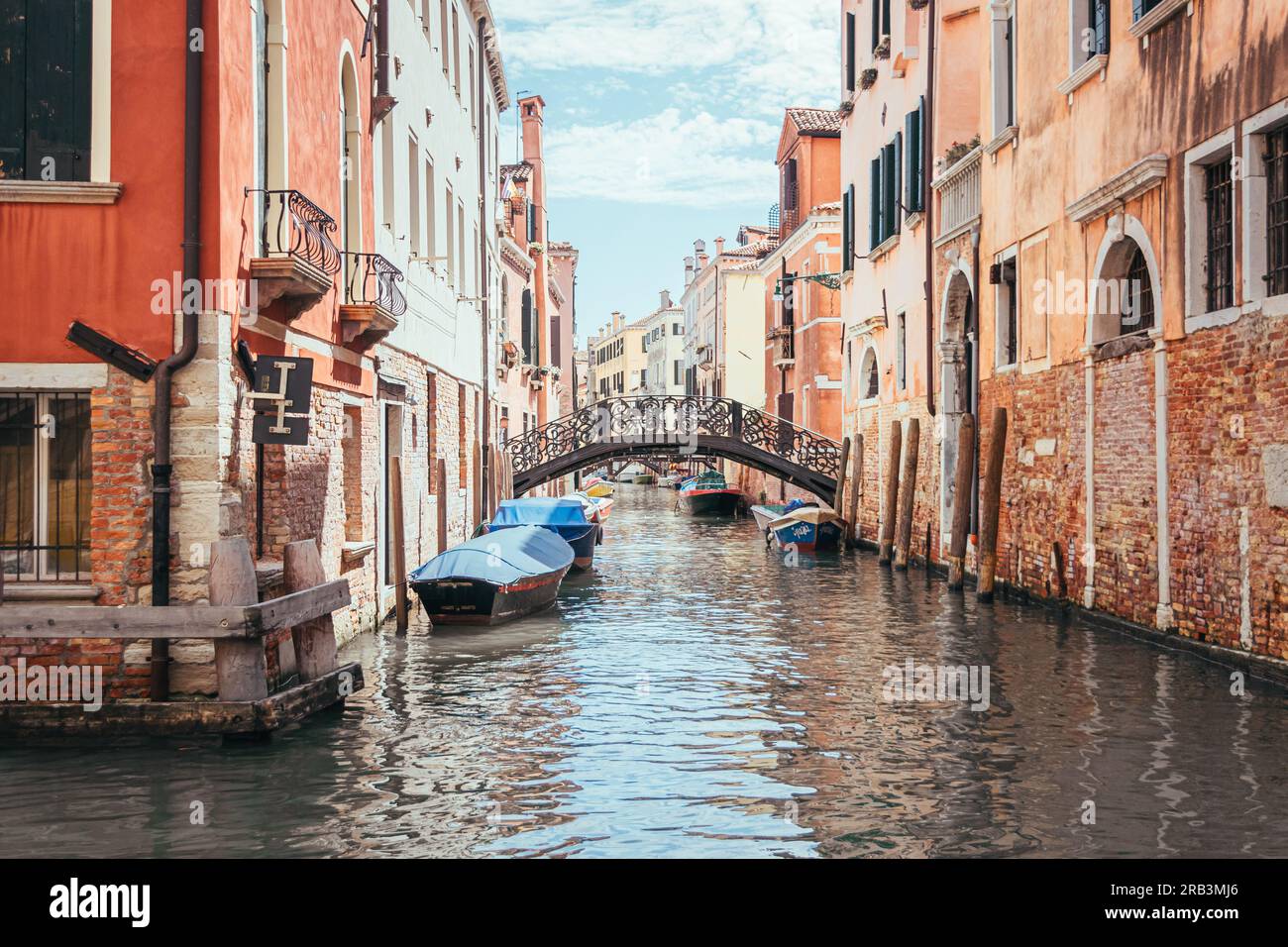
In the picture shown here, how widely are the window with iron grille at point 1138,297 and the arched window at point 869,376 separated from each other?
35.8 ft

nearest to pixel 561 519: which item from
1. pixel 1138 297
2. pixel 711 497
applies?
pixel 1138 297

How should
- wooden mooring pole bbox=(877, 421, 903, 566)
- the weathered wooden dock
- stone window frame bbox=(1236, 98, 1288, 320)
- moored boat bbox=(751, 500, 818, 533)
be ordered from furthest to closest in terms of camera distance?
moored boat bbox=(751, 500, 818, 533) < wooden mooring pole bbox=(877, 421, 903, 566) < stone window frame bbox=(1236, 98, 1288, 320) < the weathered wooden dock

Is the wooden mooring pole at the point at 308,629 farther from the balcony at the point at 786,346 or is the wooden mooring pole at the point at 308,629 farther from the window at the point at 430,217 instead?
the balcony at the point at 786,346

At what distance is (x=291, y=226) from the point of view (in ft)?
29.1

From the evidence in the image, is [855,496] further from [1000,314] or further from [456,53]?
[456,53]

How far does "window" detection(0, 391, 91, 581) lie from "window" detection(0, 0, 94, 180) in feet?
4.28

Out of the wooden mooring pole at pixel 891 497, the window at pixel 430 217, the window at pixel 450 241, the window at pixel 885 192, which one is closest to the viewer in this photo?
the window at pixel 430 217

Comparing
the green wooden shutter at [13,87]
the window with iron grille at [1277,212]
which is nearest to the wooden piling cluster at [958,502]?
the window with iron grille at [1277,212]

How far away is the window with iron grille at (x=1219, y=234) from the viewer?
9566mm

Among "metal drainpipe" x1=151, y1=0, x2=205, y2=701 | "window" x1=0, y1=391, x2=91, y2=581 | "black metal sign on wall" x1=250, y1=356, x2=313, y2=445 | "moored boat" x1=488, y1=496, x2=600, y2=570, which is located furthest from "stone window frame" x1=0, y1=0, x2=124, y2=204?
"moored boat" x1=488, y1=496, x2=600, y2=570

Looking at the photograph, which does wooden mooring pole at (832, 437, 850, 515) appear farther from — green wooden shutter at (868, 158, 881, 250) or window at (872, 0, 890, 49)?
window at (872, 0, 890, 49)

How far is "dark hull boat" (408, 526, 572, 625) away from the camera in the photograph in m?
12.9
